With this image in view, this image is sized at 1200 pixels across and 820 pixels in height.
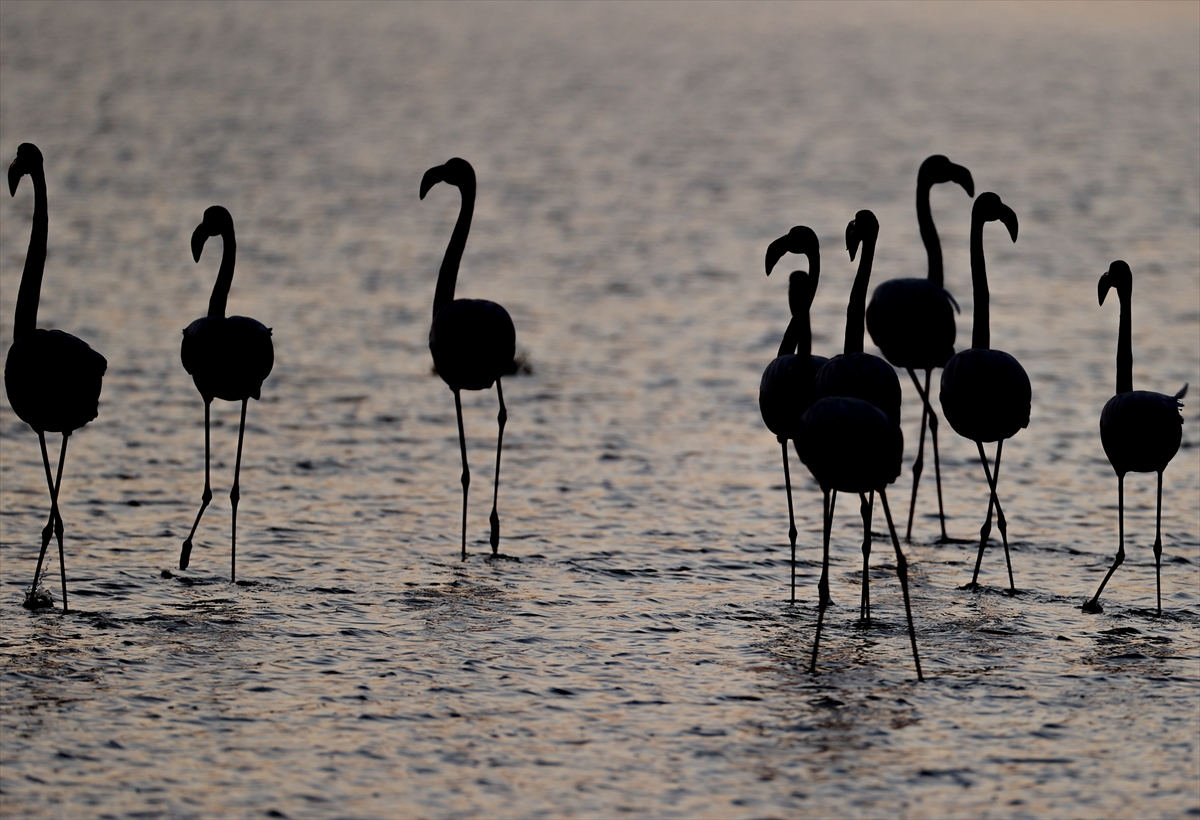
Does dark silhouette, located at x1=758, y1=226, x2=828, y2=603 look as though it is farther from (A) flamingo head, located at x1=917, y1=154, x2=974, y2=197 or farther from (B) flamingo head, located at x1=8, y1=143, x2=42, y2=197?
(B) flamingo head, located at x1=8, y1=143, x2=42, y2=197

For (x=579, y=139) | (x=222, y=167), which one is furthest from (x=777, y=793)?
(x=579, y=139)

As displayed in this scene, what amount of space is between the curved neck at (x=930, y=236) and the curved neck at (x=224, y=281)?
13.5 ft

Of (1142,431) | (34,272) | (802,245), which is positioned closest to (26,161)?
(34,272)

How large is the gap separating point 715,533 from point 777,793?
13.4 feet

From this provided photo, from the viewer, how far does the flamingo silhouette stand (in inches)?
343

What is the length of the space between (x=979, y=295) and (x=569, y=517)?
9.70ft

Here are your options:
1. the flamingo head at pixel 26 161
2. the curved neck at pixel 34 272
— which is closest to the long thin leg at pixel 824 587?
the curved neck at pixel 34 272

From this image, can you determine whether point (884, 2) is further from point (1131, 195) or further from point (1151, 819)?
point (1151, 819)

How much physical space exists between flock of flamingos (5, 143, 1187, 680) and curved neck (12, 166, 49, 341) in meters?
0.01

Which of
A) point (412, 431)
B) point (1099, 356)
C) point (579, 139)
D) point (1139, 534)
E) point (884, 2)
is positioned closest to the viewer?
point (1139, 534)

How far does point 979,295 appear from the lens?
31.9ft

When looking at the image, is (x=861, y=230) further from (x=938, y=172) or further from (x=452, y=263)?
(x=452, y=263)

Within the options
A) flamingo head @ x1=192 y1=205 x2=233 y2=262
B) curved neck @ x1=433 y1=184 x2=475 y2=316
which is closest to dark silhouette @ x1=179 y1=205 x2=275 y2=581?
flamingo head @ x1=192 y1=205 x2=233 y2=262

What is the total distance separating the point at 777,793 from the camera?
267 inches
